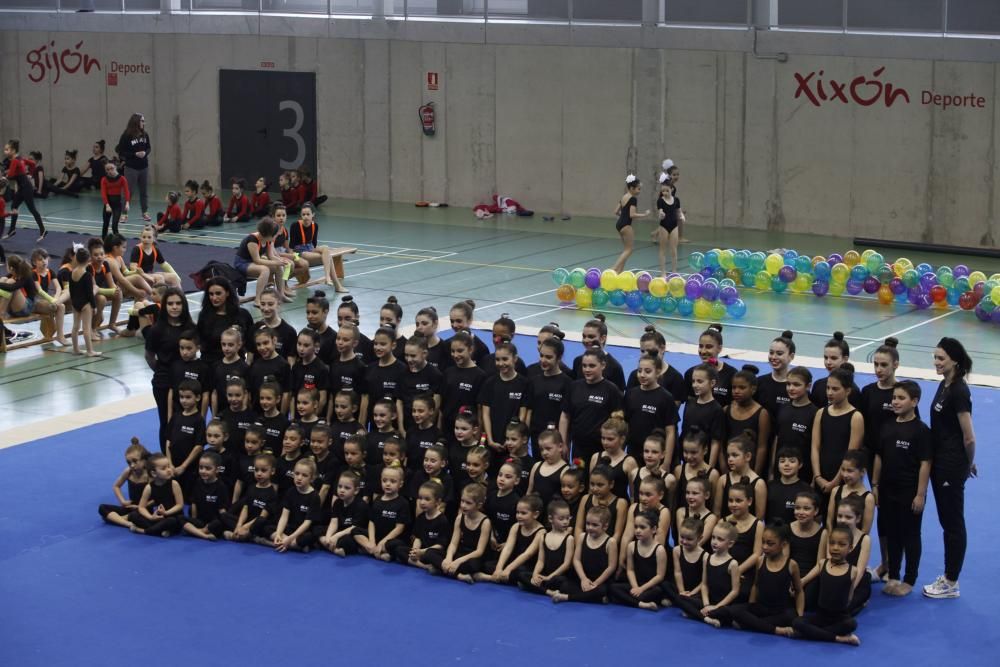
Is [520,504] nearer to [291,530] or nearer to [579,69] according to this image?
[291,530]

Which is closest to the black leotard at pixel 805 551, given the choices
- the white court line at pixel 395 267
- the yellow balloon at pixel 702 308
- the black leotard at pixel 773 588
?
the black leotard at pixel 773 588

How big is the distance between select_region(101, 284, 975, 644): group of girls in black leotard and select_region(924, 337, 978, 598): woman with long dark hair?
0.6 inches

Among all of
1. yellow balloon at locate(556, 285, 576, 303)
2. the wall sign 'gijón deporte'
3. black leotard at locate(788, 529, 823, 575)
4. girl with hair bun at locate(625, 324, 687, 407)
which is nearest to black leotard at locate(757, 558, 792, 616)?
black leotard at locate(788, 529, 823, 575)

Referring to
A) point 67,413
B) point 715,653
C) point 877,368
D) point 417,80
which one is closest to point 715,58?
point 417,80

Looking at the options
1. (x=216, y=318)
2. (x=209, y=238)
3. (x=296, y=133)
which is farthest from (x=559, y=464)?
(x=296, y=133)

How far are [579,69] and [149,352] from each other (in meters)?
16.2

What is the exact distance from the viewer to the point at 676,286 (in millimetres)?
18484

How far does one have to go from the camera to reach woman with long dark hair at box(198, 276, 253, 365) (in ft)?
40.4

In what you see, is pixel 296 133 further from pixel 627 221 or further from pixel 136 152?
pixel 627 221

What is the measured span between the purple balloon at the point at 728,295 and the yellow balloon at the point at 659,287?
73 centimetres

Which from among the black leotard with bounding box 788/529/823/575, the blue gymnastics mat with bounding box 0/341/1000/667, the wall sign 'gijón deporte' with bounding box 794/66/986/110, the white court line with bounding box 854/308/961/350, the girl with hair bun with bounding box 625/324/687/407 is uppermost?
the wall sign 'gijón deporte' with bounding box 794/66/986/110

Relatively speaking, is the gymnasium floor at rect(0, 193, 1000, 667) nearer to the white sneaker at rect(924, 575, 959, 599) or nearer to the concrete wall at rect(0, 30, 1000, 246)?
the white sneaker at rect(924, 575, 959, 599)

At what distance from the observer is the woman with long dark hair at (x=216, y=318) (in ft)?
40.4

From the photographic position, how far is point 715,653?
352 inches
